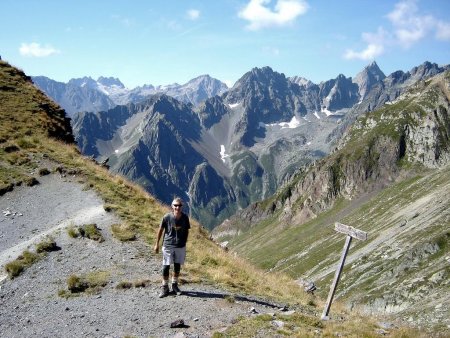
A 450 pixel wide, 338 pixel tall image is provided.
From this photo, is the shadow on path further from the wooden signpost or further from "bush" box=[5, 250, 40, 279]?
"bush" box=[5, 250, 40, 279]

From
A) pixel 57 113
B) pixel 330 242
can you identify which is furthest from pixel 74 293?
pixel 330 242

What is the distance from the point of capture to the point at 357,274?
105750 millimetres

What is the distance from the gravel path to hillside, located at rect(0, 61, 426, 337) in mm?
49

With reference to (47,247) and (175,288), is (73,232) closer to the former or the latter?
(47,247)

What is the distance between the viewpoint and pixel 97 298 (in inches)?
719

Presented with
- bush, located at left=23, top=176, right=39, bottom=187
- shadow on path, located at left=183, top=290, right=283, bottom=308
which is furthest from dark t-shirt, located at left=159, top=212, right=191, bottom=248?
bush, located at left=23, top=176, right=39, bottom=187

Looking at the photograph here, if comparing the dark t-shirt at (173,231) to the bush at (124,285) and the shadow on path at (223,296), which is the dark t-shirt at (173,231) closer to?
the shadow on path at (223,296)

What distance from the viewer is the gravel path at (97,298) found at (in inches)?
623

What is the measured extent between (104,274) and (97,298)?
2.14 metres

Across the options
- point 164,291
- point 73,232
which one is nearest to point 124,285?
point 164,291

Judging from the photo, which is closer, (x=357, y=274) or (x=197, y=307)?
(x=197, y=307)

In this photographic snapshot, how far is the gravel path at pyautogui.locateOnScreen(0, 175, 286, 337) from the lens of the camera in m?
15.8

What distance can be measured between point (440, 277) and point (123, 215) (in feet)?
207

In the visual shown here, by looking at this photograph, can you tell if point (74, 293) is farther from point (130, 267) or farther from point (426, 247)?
point (426, 247)
